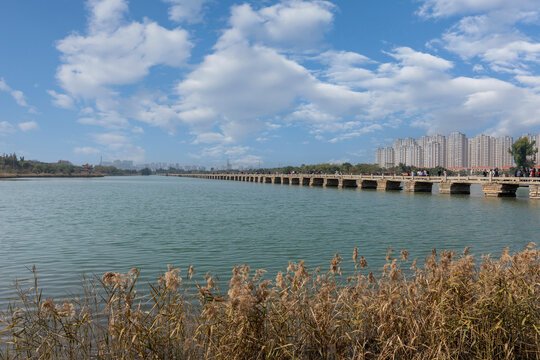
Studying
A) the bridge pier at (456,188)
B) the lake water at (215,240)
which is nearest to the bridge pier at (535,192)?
the bridge pier at (456,188)

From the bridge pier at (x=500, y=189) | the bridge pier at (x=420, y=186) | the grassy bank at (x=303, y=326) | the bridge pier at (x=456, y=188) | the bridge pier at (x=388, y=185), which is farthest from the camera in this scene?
the bridge pier at (x=388, y=185)

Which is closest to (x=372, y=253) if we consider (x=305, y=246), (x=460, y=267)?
(x=305, y=246)

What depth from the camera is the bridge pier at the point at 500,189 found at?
4281cm

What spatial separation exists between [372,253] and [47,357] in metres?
11.5

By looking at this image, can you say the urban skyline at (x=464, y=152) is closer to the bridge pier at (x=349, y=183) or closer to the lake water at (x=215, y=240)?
the bridge pier at (x=349, y=183)

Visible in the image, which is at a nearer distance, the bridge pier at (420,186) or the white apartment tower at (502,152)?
the bridge pier at (420,186)

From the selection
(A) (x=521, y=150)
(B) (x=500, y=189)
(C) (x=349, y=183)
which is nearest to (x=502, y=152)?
(A) (x=521, y=150)

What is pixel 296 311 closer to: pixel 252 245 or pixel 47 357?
pixel 47 357

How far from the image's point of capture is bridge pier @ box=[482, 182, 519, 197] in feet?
140

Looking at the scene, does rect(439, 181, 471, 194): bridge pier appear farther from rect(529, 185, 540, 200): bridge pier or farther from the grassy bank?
the grassy bank

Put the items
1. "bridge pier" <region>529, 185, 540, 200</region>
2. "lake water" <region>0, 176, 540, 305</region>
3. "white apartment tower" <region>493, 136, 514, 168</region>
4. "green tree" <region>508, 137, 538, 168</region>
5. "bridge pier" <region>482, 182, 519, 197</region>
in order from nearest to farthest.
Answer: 1. "lake water" <region>0, 176, 540, 305</region>
2. "bridge pier" <region>529, 185, 540, 200</region>
3. "bridge pier" <region>482, 182, 519, 197</region>
4. "green tree" <region>508, 137, 538, 168</region>
5. "white apartment tower" <region>493, 136, 514, 168</region>

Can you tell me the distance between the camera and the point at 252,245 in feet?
49.1

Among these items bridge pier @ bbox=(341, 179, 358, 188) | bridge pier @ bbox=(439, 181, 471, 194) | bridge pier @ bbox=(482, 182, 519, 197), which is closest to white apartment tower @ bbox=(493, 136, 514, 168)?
bridge pier @ bbox=(341, 179, 358, 188)

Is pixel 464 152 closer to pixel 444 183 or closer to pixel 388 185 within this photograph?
pixel 388 185
